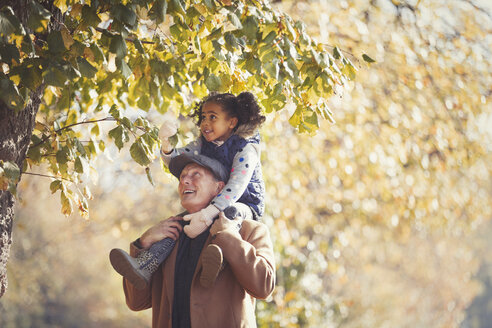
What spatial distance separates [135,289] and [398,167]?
5.66 m

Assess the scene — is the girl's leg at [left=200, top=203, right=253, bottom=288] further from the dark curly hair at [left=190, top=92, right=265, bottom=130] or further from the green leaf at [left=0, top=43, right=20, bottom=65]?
the green leaf at [left=0, top=43, right=20, bottom=65]

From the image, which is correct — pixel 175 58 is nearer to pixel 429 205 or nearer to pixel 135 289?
pixel 135 289

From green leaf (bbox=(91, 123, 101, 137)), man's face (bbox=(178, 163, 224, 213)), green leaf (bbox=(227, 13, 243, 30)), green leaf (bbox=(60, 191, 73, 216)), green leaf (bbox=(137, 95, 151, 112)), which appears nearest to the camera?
green leaf (bbox=(227, 13, 243, 30))

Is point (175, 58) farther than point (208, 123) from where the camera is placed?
Yes

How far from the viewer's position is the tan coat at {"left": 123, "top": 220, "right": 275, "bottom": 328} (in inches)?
101

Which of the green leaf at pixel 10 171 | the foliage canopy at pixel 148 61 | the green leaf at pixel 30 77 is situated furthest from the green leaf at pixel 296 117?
the green leaf at pixel 10 171

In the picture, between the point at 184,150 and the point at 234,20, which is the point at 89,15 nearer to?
the point at 234,20

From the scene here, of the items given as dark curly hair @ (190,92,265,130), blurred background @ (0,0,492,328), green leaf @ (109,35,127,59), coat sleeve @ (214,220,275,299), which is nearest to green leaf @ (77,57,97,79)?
green leaf @ (109,35,127,59)

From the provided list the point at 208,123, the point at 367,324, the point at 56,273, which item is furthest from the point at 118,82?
the point at 56,273

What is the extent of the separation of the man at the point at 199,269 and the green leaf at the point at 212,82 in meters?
0.37

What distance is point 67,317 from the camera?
2177cm

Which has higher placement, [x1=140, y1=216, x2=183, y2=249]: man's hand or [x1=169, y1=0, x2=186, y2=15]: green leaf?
[x1=169, y1=0, x2=186, y2=15]: green leaf

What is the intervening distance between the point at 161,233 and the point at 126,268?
Result: 0.92 feet

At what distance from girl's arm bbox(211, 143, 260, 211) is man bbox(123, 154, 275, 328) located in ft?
0.29
